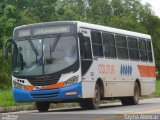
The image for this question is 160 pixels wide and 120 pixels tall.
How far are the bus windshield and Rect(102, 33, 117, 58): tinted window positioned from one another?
2.64 meters

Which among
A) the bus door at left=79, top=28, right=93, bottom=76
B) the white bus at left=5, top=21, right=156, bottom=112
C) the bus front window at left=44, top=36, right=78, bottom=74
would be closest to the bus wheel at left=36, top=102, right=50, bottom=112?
the white bus at left=5, top=21, right=156, bottom=112

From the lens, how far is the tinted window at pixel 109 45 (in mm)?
22422

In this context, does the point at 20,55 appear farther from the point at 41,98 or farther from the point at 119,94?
the point at 119,94

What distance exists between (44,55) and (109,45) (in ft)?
11.5

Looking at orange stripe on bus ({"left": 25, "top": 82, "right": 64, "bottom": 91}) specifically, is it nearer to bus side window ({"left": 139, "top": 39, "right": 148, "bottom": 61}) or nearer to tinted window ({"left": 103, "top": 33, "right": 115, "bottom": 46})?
tinted window ({"left": 103, "top": 33, "right": 115, "bottom": 46})

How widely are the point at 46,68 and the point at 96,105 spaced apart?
240 centimetres

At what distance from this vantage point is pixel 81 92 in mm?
19844

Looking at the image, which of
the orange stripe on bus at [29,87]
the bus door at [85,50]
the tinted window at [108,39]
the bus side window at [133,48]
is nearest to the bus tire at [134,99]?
the bus side window at [133,48]

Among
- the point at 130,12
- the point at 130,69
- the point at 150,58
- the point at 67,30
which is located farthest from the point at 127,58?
the point at 130,12

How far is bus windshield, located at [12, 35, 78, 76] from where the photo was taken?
781 inches

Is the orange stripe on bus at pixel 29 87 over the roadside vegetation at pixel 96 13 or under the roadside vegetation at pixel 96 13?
under

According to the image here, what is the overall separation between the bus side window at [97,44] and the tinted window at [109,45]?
1.51 feet

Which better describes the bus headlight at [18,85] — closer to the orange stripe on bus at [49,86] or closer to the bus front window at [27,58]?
the orange stripe on bus at [49,86]

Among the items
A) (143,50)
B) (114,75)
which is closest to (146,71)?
(143,50)
